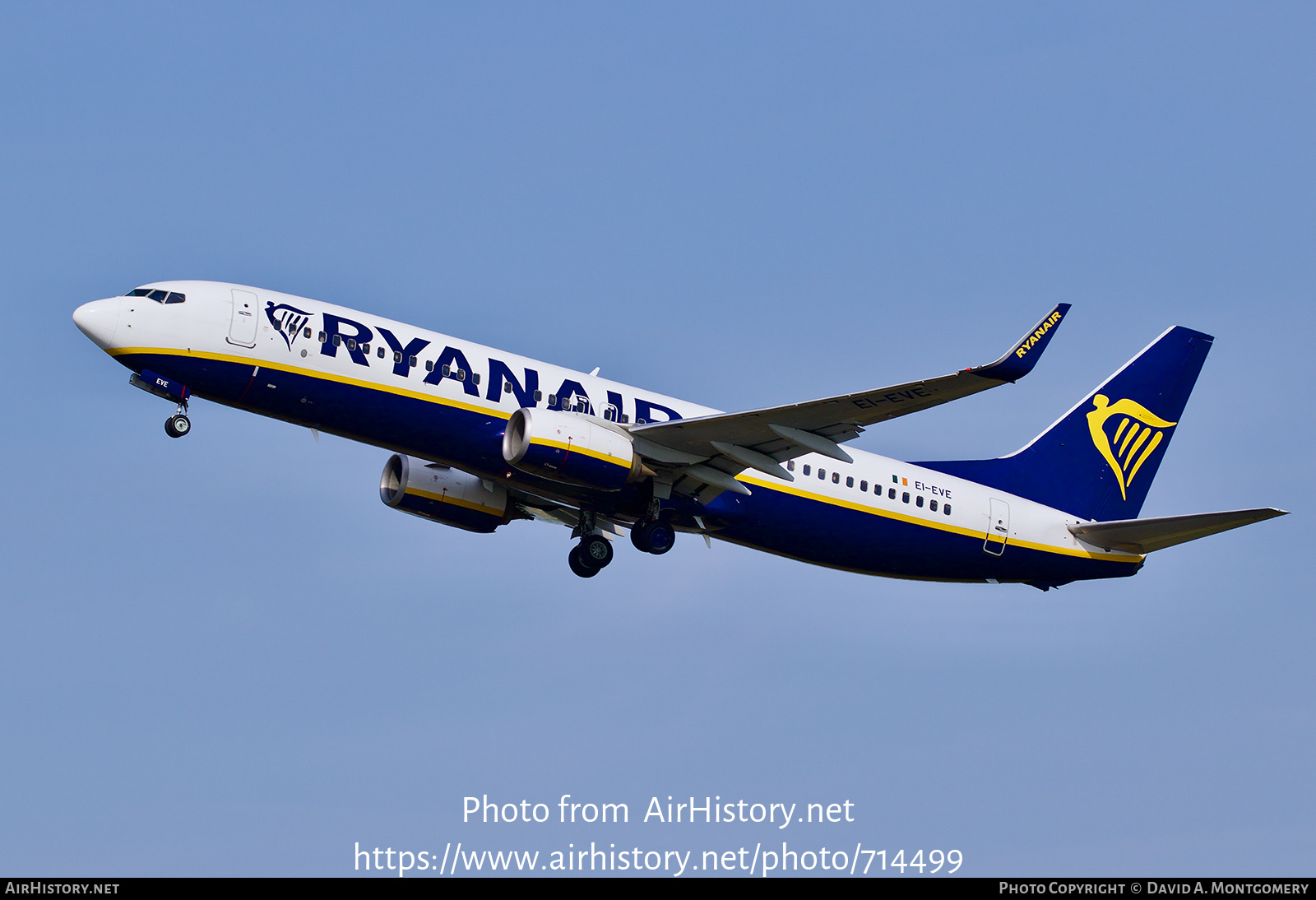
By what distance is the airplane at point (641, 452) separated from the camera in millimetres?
33062

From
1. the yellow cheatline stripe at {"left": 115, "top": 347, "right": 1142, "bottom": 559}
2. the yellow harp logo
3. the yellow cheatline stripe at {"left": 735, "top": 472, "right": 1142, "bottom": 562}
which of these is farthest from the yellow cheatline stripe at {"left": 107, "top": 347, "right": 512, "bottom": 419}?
the yellow harp logo

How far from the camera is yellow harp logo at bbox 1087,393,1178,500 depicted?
43.3 m

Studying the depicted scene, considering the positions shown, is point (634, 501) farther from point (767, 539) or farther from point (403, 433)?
point (403, 433)

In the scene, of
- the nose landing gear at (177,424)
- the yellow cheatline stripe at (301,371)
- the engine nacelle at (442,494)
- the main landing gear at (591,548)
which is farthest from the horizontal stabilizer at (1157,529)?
the nose landing gear at (177,424)

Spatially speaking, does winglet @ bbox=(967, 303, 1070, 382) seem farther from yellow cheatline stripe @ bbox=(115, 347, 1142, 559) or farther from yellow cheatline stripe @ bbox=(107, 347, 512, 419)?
yellow cheatline stripe @ bbox=(107, 347, 512, 419)

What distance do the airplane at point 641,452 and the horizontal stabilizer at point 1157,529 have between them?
68mm

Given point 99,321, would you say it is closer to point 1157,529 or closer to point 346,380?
point 346,380

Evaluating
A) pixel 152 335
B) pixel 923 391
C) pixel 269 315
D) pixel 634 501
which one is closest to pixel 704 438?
pixel 634 501

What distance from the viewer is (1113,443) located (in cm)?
4350

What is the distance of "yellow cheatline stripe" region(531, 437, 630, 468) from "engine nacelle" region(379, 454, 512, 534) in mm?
6611

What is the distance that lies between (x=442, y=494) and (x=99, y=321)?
36.0 feet

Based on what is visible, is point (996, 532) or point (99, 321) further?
point (996, 532)

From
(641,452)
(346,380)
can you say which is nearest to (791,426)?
(641,452)

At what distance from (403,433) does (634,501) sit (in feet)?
20.5
